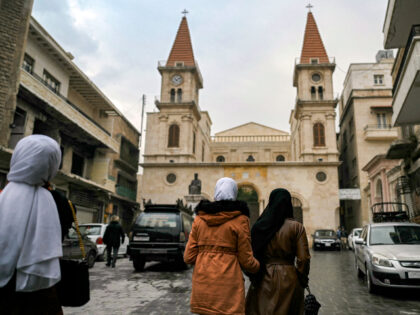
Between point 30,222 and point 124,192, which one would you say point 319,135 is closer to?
point 124,192

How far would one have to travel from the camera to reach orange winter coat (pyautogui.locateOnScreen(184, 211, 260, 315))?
281cm

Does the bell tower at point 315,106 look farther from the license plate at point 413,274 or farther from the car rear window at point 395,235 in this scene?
the license plate at point 413,274

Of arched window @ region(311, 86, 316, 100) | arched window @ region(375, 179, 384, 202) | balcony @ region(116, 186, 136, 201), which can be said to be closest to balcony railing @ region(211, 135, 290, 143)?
arched window @ region(311, 86, 316, 100)

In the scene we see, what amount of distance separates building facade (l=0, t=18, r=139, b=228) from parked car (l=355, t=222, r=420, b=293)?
43.5 ft

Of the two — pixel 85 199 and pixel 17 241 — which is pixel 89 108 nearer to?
pixel 85 199

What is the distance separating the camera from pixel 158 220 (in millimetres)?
10461

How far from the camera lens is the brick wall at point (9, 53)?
45.3 ft

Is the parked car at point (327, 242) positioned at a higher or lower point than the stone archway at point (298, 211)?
lower

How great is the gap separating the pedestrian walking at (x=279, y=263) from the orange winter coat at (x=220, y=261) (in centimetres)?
24

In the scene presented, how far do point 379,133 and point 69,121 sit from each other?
28.4 metres

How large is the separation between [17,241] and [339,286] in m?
8.02

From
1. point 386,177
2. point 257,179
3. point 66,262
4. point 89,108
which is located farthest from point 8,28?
point 257,179

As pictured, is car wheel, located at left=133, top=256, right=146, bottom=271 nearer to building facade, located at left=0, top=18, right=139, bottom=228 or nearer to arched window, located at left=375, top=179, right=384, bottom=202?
building facade, located at left=0, top=18, right=139, bottom=228

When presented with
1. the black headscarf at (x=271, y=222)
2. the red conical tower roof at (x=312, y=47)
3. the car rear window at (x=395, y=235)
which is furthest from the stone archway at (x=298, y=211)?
the black headscarf at (x=271, y=222)
